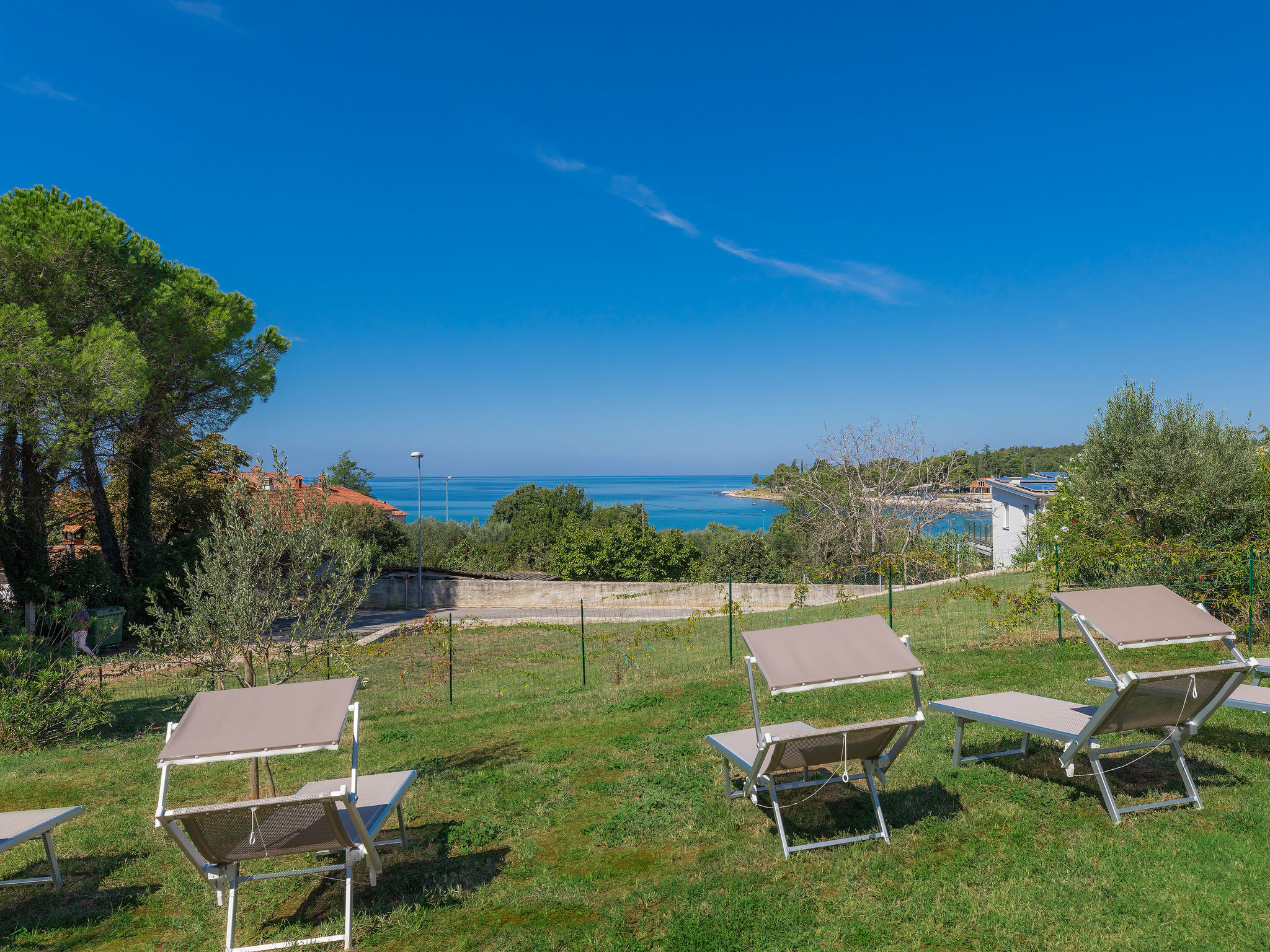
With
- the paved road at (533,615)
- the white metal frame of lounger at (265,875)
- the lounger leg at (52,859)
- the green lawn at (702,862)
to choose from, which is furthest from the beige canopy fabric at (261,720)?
the paved road at (533,615)

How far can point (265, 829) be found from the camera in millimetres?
3094

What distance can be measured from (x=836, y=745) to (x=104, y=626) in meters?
19.3

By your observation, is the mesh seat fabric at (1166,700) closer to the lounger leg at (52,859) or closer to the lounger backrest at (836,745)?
the lounger backrest at (836,745)

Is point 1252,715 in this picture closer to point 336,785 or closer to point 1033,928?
point 1033,928

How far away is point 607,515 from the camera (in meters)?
55.9

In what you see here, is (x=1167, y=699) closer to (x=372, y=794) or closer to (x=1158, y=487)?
(x=372, y=794)

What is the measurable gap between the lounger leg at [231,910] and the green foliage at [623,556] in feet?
97.6

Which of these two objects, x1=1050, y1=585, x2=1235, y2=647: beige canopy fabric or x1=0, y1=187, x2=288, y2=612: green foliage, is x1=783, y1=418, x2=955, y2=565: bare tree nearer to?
x1=0, y1=187, x2=288, y2=612: green foliage

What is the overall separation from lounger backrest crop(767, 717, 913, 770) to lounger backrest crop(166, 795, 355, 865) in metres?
2.08

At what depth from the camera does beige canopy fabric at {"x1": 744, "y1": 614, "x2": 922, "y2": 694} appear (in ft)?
12.4

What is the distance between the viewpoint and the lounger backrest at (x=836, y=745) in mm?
3598

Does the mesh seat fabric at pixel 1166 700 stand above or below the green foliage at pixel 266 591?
below

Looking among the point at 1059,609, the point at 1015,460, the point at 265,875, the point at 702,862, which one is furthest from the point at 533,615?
the point at 1015,460

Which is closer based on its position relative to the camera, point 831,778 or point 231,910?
point 231,910
